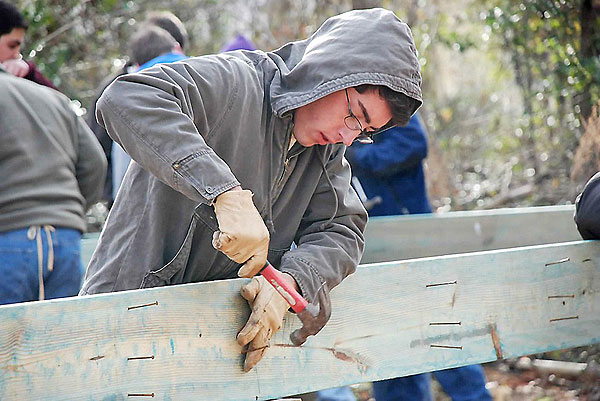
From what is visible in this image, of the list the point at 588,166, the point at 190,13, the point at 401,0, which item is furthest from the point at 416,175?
the point at 190,13

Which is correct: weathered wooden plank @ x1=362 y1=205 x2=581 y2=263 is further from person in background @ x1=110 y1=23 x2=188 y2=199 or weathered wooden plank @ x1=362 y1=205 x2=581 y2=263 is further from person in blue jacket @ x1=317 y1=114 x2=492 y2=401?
person in background @ x1=110 y1=23 x2=188 y2=199

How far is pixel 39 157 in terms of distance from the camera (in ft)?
10.7

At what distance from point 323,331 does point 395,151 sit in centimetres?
222

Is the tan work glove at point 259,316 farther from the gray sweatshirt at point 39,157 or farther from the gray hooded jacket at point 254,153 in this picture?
the gray sweatshirt at point 39,157

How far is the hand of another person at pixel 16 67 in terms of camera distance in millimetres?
4430

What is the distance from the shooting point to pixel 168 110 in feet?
6.01

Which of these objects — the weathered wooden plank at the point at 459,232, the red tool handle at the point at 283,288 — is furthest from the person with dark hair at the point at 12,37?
the red tool handle at the point at 283,288

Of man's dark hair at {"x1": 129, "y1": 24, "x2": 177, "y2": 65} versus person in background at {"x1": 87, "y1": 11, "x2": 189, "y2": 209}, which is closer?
man's dark hair at {"x1": 129, "y1": 24, "x2": 177, "y2": 65}

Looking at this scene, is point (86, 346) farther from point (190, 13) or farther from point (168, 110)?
→ point (190, 13)

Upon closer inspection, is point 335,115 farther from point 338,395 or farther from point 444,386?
point 338,395

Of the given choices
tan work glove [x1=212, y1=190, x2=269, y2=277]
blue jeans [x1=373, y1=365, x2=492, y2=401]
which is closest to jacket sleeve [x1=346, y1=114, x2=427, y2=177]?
blue jeans [x1=373, y1=365, x2=492, y2=401]

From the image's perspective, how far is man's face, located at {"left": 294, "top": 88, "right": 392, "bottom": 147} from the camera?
6.93 ft

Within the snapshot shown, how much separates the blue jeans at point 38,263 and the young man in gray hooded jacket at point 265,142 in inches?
42.9

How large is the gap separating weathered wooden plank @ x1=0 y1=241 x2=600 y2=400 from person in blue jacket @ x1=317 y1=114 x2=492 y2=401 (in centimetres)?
104
